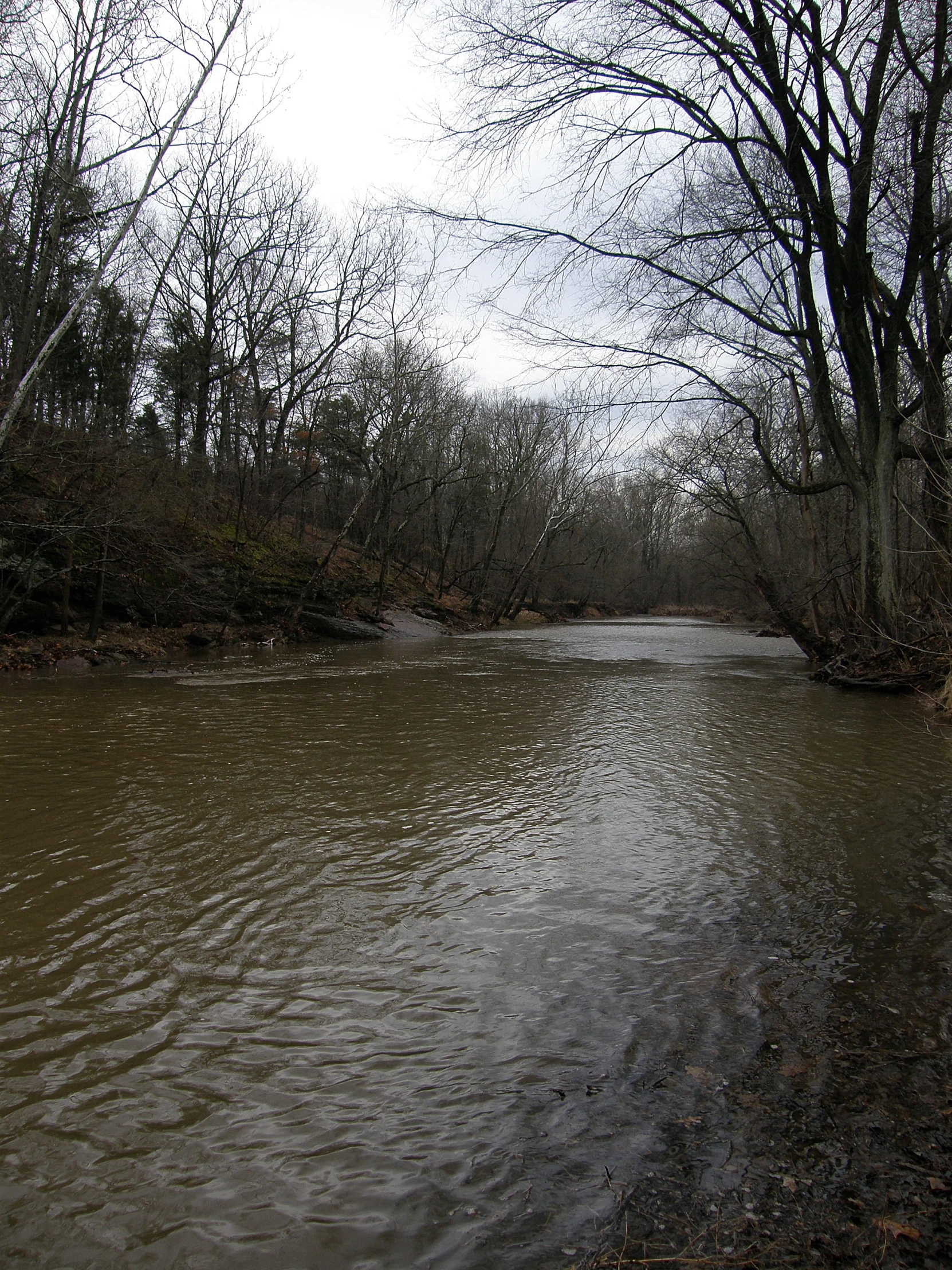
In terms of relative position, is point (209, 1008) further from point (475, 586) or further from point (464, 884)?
point (475, 586)

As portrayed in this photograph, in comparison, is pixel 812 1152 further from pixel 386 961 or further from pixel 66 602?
pixel 66 602

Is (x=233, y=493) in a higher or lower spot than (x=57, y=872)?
higher

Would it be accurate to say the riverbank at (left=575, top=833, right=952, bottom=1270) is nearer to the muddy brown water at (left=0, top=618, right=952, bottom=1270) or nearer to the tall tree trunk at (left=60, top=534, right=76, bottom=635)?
the muddy brown water at (left=0, top=618, right=952, bottom=1270)

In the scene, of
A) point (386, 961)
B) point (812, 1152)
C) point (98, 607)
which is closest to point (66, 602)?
point (98, 607)

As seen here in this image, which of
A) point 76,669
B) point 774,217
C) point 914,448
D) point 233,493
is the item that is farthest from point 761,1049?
point 233,493

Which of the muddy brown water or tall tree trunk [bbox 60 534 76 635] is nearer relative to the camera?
the muddy brown water

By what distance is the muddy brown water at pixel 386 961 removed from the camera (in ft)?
6.33

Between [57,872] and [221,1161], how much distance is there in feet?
8.51

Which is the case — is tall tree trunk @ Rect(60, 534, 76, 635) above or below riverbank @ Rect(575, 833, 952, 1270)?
above

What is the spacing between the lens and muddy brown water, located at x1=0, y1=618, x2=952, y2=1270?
6.33ft

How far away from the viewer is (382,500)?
2711 cm

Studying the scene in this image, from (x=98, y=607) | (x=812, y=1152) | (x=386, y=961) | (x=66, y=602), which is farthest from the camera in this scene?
(x=98, y=607)

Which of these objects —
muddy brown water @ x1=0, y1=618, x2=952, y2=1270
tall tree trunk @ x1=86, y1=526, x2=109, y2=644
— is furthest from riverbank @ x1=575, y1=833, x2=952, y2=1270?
tall tree trunk @ x1=86, y1=526, x2=109, y2=644

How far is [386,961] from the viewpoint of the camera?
3.20 m
